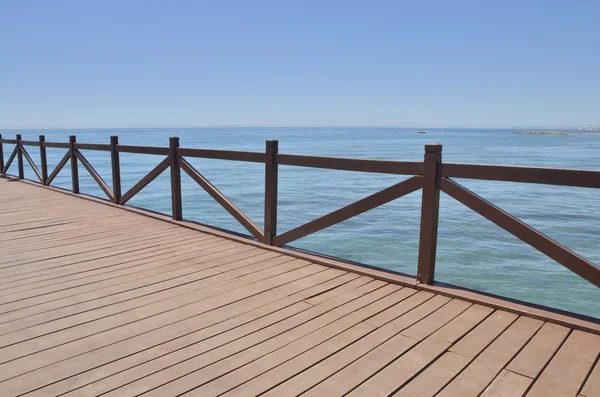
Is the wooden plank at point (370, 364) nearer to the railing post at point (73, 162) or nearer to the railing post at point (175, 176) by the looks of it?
the railing post at point (175, 176)

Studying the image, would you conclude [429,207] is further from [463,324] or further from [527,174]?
[463,324]

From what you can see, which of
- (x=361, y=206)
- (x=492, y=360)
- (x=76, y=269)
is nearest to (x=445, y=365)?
(x=492, y=360)

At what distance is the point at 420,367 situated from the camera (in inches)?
88.7

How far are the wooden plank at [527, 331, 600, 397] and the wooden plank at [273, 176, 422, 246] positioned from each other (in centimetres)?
140

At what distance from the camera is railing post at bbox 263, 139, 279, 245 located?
14.5 feet

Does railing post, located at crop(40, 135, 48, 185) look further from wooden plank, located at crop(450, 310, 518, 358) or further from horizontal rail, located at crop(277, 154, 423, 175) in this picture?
wooden plank, located at crop(450, 310, 518, 358)

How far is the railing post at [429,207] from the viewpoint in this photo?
3311mm

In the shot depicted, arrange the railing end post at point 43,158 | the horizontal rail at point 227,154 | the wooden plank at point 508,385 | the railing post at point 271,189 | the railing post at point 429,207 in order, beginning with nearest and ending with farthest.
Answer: the wooden plank at point 508,385, the railing post at point 429,207, the railing post at point 271,189, the horizontal rail at point 227,154, the railing end post at point 43,158

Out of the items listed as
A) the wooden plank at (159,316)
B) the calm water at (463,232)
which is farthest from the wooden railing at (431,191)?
the calm water at (463,232)

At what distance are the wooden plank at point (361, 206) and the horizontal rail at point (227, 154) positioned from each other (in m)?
0.82

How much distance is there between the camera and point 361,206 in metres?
3.75

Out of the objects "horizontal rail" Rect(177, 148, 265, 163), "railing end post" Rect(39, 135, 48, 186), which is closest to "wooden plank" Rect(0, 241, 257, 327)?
"horizontal rail" Rect(177, 148, 265, 163)

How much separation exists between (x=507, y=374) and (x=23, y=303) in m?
3.00

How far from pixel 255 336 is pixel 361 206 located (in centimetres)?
157
